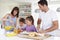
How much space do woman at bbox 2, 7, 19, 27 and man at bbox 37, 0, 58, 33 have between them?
0.72ft

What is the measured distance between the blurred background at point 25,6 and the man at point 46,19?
36mm

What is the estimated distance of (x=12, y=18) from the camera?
127 cm

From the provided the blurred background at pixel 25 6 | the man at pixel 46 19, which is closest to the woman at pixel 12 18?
the blurred background at pixel 25 6

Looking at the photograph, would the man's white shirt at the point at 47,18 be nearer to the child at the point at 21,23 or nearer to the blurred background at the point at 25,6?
the blurred background at the point at 25,6

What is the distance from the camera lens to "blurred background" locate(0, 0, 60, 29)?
1201 millimetres

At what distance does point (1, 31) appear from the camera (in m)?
1.29

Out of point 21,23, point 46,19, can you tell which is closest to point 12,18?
point 21,23

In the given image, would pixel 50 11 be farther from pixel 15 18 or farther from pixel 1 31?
pixel 1 31

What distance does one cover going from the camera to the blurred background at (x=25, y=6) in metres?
1.20

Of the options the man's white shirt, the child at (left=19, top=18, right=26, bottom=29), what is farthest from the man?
the child at (left=19, top=18, right=26, bottom=29)

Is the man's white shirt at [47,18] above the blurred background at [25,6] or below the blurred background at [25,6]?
below

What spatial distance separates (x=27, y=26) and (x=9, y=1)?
0.29 meters

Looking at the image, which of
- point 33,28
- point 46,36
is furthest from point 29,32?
point 46,36

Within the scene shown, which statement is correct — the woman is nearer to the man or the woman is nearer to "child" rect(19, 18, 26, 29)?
"child" rect(19, 18, 26, 29)
